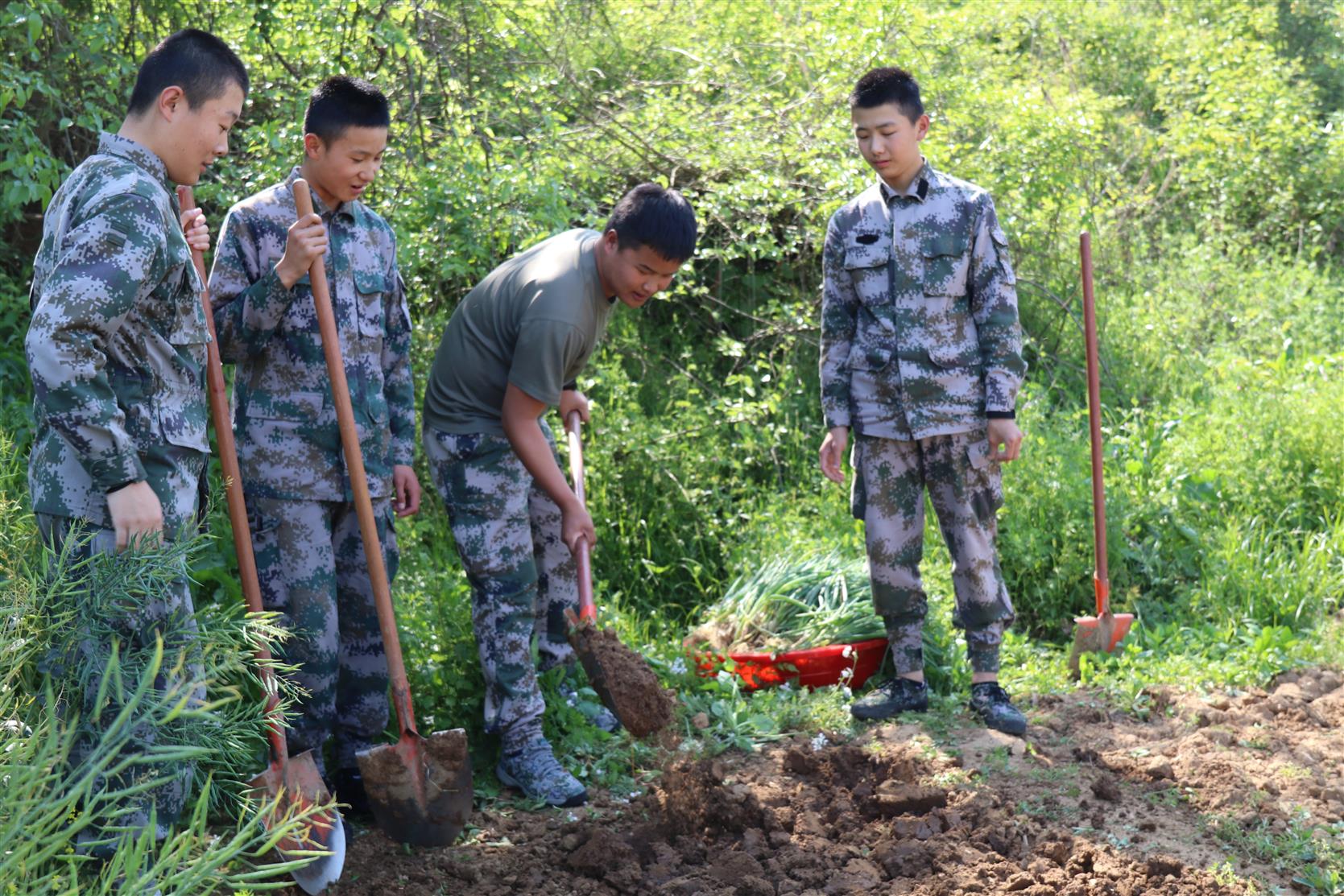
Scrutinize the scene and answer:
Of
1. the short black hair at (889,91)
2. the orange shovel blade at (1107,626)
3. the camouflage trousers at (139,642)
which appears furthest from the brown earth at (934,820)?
the short black hair at (889,91)

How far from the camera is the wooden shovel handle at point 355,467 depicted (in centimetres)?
336

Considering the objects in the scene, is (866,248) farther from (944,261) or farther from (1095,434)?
(1095,434)

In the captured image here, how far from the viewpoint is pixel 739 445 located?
639 cm

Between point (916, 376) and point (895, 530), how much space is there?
0.57 metres

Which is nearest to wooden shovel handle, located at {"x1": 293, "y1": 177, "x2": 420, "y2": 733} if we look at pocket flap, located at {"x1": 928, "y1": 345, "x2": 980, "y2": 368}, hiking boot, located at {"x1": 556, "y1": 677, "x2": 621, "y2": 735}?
hiking boot, located at {"x1": 556, "y1": 677, "x2": 621, "y2": 735}

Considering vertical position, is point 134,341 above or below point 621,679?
above

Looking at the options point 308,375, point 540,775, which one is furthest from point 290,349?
point 540,775

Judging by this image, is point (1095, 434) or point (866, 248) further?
point (1095, 434)

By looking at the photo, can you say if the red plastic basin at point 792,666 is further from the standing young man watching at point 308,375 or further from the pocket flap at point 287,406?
the pocket flap at point 287,406

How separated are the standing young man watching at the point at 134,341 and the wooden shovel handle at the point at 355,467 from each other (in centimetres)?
43

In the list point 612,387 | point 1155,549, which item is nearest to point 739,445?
point 612,387

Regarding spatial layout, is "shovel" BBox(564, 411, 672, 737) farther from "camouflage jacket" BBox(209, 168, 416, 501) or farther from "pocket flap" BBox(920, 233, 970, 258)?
"pocket flap" BBox(920, 233, 970, 258)

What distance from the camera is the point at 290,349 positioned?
11.7 ft

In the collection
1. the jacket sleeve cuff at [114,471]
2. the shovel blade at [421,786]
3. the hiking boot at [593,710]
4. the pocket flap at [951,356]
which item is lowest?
the hiking boot at [593,710]
